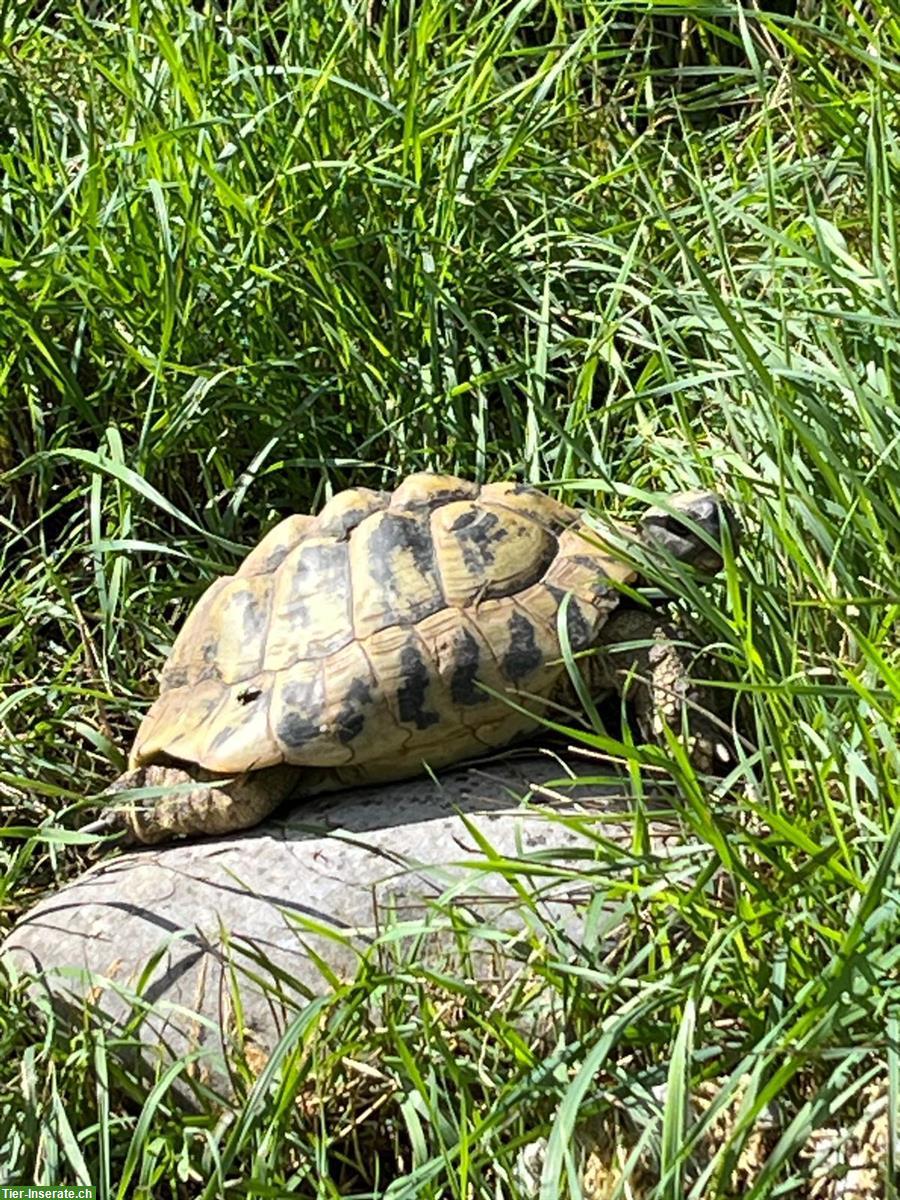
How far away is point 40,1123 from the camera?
2.82 m

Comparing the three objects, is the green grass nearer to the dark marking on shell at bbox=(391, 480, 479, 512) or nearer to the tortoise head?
the tortoise head

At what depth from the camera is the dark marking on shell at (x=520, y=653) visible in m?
3.31

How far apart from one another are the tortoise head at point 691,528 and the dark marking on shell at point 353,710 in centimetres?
68

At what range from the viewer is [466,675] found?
3281 mm

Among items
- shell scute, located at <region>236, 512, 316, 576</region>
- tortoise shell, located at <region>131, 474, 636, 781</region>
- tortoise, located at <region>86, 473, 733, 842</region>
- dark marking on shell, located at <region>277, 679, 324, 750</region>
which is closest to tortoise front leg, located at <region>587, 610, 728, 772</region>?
tortoise, located at <region>86, 473, 733, 842</region>

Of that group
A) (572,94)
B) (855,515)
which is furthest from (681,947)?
(572,94)

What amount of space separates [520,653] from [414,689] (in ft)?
0.78

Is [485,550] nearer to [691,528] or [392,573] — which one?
[392,573]

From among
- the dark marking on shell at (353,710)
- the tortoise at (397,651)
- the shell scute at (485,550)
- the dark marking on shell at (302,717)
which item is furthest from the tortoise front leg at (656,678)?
the dark marking on shell at (302,717)

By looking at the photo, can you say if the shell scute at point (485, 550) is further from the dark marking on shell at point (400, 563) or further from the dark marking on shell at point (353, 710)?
the dark marking on shell at point (353, 710)

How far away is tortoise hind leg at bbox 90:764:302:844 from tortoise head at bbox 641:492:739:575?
0.94 m

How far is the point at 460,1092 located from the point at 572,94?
2.82 m

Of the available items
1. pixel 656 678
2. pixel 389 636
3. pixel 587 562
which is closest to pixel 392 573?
pixel 389 636

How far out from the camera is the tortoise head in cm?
329
